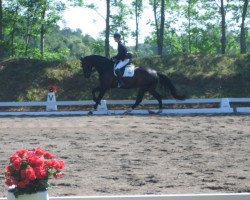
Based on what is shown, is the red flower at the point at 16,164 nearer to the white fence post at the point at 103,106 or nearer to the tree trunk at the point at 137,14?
the white fence post at the point at 103,106

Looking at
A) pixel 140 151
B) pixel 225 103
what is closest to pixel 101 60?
pixel 225 103

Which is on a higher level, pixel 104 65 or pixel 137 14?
pixel 137 14

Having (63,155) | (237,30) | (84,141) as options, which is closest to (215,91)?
(84,141)

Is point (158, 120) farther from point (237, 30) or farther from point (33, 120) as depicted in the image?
point (237, 30)

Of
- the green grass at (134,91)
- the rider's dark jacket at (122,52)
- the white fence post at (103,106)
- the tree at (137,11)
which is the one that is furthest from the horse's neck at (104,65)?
the tree at (137,11)

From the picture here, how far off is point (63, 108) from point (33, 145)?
964cm

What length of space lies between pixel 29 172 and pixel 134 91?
17.1 m

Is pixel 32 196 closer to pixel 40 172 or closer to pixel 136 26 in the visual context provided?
pixel 40 172

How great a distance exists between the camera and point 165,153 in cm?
890

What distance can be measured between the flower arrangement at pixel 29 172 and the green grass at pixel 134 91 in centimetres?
1632

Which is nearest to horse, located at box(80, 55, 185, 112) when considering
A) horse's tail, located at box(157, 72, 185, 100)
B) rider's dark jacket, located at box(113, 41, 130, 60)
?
horse's tail, located at box(157, 72, 185, 100)

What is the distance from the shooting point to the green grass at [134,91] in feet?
69.4

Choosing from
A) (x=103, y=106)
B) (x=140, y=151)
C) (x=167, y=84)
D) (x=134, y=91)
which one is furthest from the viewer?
(x=134, y=91)

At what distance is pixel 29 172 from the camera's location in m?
4.43
